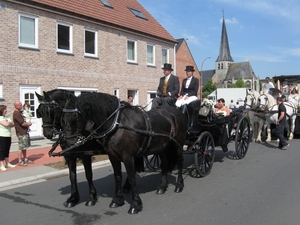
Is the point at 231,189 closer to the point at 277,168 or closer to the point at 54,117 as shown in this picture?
the point at 277,168

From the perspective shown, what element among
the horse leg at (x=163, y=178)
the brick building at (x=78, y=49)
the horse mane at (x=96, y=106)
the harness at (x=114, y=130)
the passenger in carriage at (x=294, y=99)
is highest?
the brick building at (x=78, y=49)

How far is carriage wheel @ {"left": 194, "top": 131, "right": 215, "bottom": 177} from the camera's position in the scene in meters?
6.67

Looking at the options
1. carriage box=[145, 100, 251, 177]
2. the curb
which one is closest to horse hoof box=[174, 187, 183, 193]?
carriage box=[145, 100, 251, 177]

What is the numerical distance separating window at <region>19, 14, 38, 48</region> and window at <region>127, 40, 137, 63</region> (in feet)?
20.9

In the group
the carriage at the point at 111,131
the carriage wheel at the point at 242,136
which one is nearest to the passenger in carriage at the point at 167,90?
the carriage at the point at 111,131

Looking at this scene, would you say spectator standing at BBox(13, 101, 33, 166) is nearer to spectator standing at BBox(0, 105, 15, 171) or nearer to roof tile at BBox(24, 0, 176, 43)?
spectator standing at BBox(0, 105, 15, 171)

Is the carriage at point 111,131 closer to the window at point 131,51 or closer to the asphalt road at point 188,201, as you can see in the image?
the asphalt road at point 188,201

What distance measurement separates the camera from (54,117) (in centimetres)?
456

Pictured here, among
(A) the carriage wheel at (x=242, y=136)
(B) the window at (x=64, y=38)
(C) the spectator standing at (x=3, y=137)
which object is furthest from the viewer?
(B) the window at (x=64, y=38)

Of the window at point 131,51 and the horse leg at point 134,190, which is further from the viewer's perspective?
the window at point 131,51

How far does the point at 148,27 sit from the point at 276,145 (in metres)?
12.3

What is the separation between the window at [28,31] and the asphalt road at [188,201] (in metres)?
8.18

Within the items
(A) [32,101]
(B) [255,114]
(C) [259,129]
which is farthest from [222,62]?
(A) [32,101]

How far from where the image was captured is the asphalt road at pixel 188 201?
4539 mm
